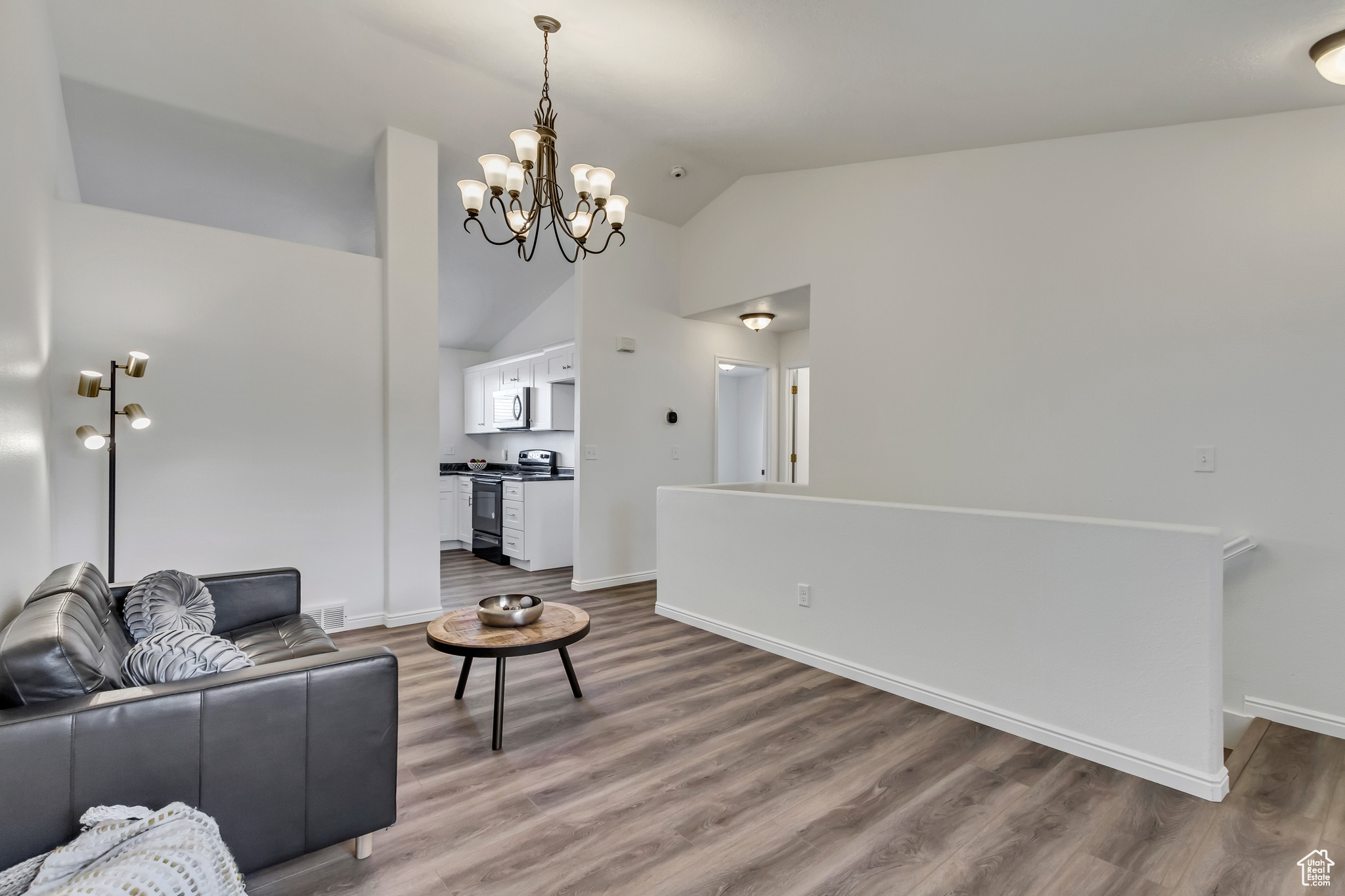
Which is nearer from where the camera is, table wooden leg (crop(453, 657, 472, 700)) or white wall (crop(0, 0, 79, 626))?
white wall (crop(0, 0, 79, 626))

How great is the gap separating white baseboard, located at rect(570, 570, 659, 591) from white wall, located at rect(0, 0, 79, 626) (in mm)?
3086

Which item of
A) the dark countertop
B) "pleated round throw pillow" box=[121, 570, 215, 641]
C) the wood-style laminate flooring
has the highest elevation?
the dark countertop

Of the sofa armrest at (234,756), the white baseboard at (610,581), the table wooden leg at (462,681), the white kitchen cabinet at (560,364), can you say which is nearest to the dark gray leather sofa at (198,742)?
the sofa armrest at (234,756)

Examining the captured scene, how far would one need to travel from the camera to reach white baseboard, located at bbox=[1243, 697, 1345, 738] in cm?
266

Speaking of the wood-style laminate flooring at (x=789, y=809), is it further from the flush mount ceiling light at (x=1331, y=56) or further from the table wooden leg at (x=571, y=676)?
the flush mount ceiling light at (x=1331, y=56)

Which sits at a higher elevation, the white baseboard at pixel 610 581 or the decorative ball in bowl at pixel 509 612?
the decorative ball in bowl at pixel 509 612

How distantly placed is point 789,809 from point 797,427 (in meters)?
4.85

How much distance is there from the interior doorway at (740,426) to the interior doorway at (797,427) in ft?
1.01

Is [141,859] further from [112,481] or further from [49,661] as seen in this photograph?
[112,481]

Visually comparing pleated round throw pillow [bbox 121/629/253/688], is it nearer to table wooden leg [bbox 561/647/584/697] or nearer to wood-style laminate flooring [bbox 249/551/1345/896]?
wood-style laminate flooring [bbox 249/551/1345/896]

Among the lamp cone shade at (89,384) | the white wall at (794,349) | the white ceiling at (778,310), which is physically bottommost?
the lamp cone shade at (89,384)

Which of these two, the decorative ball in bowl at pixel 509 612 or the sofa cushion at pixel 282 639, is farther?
the decorative ball in bowl at pixel 509 612

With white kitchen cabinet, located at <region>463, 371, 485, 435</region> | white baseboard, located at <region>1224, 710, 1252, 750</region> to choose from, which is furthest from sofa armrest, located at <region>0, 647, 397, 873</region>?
white kitchen cabinet, located at <region>463, 371, 485, 435</region>

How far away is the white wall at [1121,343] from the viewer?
2707 mm
